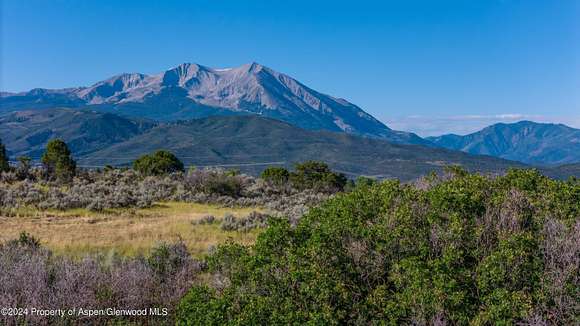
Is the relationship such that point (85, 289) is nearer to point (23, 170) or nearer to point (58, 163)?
point (58, 163)

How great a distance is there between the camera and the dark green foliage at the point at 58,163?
107 feet

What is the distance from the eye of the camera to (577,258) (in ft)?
21.1

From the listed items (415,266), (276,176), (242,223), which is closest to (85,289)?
(415,266)

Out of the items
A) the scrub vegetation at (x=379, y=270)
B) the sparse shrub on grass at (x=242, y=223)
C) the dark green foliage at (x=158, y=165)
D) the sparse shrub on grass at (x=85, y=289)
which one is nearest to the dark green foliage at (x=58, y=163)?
the dark green foliage at (x=158, y=165)

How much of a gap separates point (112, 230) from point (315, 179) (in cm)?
2807

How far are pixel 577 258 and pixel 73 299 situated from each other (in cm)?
820

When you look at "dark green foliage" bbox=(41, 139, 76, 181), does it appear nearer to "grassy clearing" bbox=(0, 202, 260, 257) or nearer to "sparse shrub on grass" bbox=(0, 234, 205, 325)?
"grassy clearing" bbox=(0, 202, 260, 257)

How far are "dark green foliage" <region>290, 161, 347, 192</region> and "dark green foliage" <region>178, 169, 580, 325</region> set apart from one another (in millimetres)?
33482

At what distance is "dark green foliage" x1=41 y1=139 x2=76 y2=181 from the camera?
32616mm

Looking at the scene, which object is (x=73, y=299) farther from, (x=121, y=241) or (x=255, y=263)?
(x=121, y=241)

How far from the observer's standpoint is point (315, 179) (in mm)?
43531

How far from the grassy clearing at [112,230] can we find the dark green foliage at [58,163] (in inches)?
493

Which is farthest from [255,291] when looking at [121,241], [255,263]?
[121,241]

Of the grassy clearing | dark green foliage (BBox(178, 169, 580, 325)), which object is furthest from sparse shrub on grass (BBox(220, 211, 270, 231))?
dark green foliage (BBox(178, 169, 580, 325))
